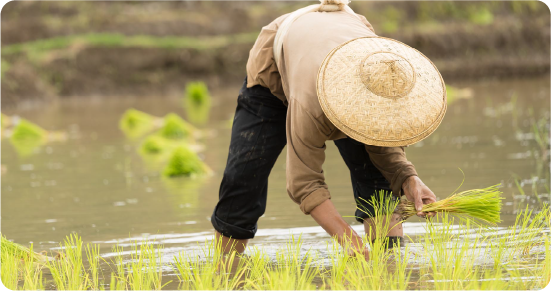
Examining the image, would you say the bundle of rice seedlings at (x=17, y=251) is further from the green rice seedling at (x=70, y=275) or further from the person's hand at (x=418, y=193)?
the person's hand at (x=418, y=193)

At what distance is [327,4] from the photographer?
128 inches

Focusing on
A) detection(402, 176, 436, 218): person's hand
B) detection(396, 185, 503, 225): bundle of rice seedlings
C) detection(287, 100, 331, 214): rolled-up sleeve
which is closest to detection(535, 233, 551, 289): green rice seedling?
detection(396, 185, 503, 225): bundle of rice seedlings

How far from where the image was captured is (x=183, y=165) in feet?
21.2

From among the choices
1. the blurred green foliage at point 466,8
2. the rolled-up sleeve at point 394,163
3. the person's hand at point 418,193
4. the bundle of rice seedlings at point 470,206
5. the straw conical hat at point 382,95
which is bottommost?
the bundle of rice seedlings at point 470,206

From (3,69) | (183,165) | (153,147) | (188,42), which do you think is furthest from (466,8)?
(183,165)

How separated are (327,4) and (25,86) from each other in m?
15.2

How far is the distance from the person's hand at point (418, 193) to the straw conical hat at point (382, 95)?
389 mm

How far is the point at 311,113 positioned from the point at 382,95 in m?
0.28

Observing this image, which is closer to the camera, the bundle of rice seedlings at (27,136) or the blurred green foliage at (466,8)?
the bundle of rice seedlings at (27,136)

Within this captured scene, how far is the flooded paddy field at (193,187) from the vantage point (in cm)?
407

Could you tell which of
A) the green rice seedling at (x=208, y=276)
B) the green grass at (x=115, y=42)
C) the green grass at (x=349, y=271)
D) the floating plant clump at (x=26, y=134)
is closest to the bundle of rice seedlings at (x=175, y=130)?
the floating plant clump at (x=26, y=134)

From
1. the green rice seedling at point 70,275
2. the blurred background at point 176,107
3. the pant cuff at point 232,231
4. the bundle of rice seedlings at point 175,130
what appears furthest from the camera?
the bundle of rice seedlings at point 175,130

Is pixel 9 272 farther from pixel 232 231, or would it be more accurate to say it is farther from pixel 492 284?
pixel 492 284

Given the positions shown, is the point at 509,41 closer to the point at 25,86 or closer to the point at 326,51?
the point at 25,86
